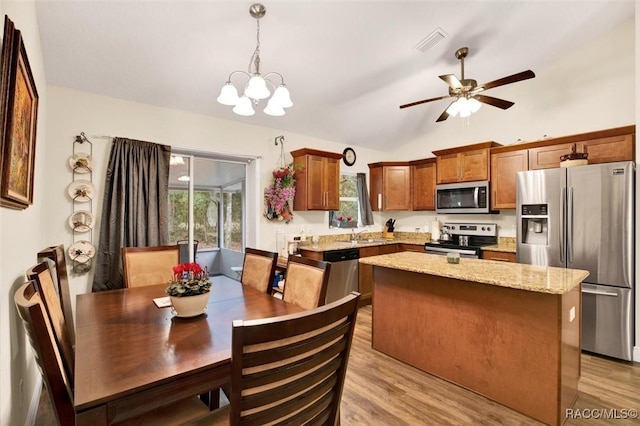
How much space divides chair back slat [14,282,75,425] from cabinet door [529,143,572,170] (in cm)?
461

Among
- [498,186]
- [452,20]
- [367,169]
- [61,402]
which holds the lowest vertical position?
[61,402]

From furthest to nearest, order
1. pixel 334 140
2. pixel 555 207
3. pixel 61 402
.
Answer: pixel 334 140 < pixel 555 207 < pixel 61 402

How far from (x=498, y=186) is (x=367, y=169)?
7.12 ft

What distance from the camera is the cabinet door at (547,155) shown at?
3514 millimetres

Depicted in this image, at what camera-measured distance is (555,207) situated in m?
3.18

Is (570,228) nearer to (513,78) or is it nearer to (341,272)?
(513,78)

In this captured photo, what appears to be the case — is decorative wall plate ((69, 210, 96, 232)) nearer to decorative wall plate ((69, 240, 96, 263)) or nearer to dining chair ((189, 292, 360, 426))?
decorative wall plate ((69, 240, 96, 263))

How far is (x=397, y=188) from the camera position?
17.4 ft

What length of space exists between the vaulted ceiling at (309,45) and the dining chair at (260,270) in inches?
72.7

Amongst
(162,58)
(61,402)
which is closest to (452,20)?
(162,58)

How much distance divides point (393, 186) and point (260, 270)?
3.45 metres

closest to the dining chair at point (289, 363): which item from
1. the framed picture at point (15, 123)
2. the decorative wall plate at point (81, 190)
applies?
the framed picture at point (15, 123)

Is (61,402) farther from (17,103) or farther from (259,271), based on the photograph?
(259,271)

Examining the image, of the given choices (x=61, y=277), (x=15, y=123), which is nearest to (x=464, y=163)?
(x=15, y=123)
